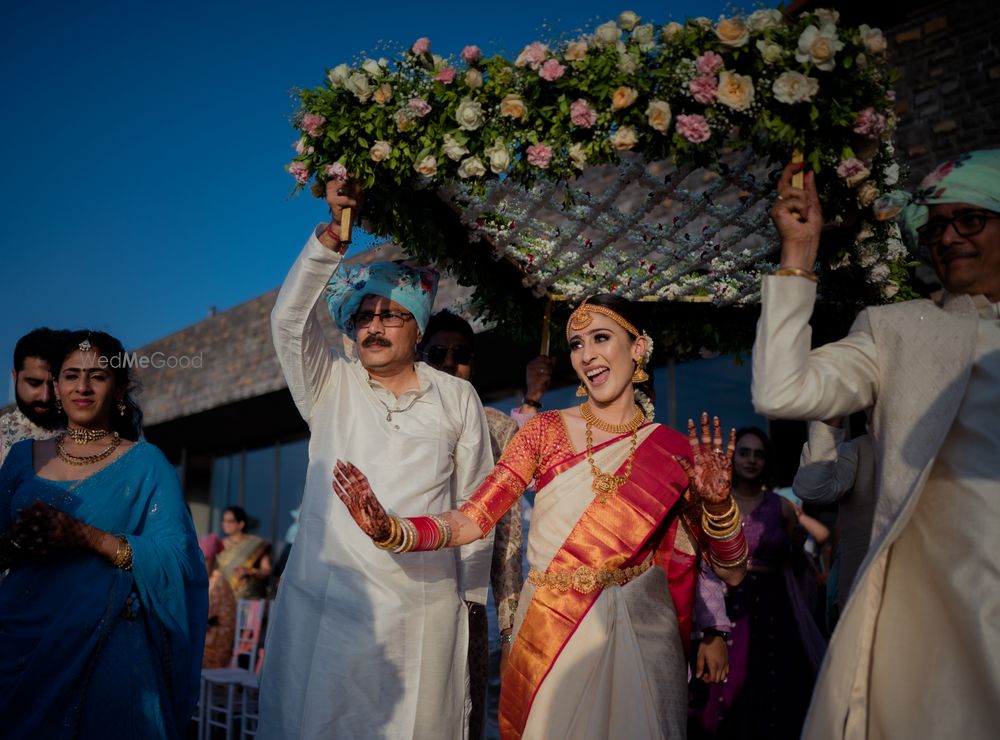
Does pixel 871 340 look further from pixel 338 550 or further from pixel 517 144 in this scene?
pixel 338 550

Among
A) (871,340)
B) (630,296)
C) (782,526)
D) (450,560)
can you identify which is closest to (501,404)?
(782,526)

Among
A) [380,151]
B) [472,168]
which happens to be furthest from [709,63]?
[380,151]

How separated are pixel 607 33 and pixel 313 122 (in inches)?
38.2

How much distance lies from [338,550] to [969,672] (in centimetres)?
201

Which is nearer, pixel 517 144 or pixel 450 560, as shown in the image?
pixel 517 144

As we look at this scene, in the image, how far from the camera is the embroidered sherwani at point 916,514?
189cm

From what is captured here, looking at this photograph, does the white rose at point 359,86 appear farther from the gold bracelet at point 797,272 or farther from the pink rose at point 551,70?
the gold bracelet at point 797,272

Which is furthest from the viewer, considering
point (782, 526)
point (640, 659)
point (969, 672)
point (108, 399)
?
point (782, 526)

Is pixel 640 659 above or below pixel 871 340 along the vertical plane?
below

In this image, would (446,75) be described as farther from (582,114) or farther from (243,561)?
(243,561)

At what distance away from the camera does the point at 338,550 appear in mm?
3168

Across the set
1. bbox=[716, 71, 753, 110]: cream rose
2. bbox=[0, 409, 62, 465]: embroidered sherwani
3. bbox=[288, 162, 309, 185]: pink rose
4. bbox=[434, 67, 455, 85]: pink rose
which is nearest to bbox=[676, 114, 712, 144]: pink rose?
bbox=[716, 71, 753, 110]: cream rose

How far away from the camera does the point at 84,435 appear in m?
3.77

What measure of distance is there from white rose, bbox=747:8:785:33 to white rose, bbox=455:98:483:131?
853 millimetres
